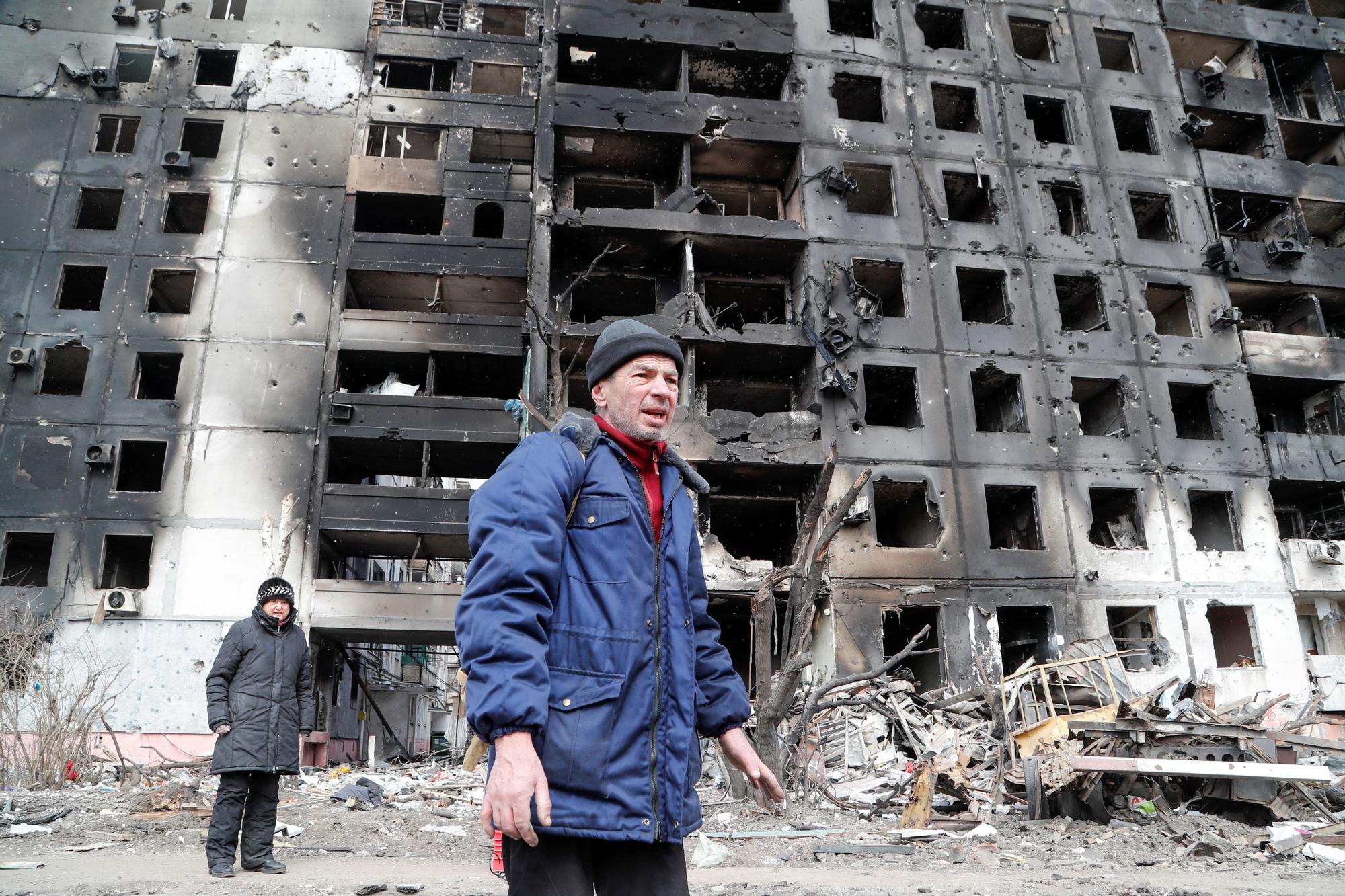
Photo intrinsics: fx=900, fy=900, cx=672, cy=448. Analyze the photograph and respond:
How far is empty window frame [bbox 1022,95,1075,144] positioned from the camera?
90.8 ft

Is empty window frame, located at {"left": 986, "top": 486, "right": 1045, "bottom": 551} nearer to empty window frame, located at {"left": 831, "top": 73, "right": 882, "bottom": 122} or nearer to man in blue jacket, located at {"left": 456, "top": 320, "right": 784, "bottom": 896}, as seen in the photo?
empty window frame, located at {"left": 831, "top": 73, "right": 882, "bottom": 122}

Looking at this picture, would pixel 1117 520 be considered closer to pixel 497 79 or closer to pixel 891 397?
pixel 891 397

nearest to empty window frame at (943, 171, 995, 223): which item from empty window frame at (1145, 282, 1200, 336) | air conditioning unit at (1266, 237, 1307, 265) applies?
empty window frame at (1145, 282, 1200, 336)

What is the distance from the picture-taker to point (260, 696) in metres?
6.65

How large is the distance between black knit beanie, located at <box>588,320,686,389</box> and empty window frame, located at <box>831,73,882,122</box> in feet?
87.0

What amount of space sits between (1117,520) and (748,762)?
2547 cm

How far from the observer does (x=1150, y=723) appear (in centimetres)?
902

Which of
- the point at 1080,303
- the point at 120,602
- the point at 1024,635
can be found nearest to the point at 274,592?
the point at 120,602

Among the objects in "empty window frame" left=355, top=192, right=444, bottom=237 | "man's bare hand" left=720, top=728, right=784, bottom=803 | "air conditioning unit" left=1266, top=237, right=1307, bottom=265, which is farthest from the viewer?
"air conditioning unit" left=1266, top=237, right=1307, bottom=265

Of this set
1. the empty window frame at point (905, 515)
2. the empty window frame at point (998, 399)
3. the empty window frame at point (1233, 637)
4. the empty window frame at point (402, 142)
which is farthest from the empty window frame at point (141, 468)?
the empty window frame at point (1233, 637)

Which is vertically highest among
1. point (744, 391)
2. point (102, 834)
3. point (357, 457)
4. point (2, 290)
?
point (2, 290)

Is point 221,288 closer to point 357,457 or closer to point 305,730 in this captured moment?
point 357,457

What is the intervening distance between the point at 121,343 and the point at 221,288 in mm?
2854

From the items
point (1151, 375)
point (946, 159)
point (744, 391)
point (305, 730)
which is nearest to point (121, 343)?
point (744, 391)
